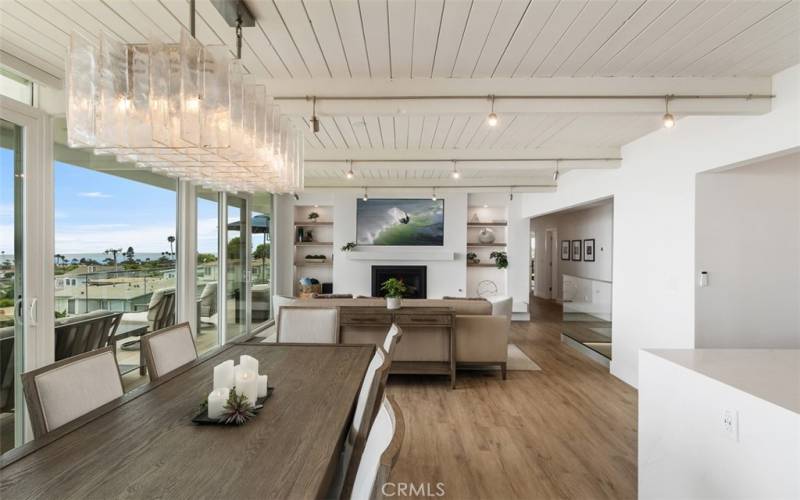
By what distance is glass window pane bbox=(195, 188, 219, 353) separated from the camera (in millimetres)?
4498

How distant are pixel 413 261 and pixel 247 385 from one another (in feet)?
21.0

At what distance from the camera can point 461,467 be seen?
2559 millimetres

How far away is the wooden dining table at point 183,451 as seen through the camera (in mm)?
1098

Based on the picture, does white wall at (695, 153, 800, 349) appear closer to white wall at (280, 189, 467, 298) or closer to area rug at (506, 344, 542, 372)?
area rug at (506, 344, 542, 372)

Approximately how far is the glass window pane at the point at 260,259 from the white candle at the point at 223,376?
4711mm

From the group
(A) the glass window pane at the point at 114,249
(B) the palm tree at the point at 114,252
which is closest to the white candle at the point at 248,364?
(A) the glass window pane at the point at 114,249

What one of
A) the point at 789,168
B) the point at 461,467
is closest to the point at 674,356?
the point at 461,467

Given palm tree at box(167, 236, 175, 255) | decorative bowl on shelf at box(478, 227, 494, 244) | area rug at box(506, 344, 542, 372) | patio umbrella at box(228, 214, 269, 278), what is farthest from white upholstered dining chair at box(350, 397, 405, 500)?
decorative bowl on shelf at box(478, 227, 494, 244)

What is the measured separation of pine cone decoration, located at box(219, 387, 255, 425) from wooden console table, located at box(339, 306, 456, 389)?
101 inches

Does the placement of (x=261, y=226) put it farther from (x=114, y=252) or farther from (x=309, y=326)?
(x=309, y=326)

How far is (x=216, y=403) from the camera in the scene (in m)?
1.53

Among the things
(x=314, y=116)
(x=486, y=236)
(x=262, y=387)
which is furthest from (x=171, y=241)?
(x=486, y=236)

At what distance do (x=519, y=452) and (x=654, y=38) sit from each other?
2.71m

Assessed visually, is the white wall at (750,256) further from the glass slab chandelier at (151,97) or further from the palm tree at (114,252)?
the palm tree at (114,252)
